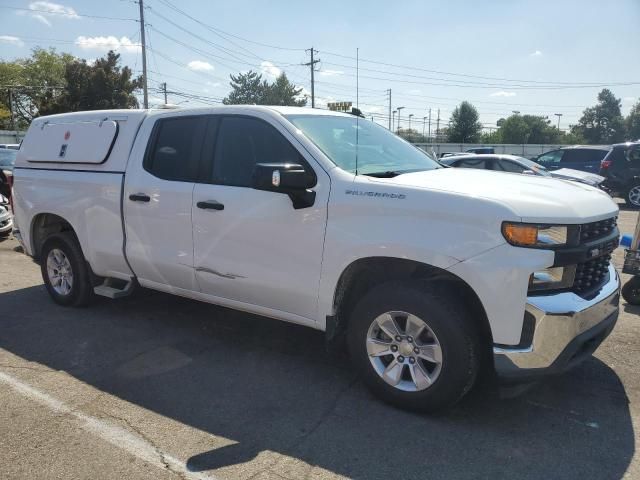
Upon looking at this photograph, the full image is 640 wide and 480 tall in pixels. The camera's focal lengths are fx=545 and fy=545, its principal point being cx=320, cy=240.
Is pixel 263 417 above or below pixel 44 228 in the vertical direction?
below

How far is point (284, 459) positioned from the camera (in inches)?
117

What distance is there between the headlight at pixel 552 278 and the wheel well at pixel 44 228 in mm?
4495

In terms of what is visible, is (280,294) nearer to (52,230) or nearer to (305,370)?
(305,370)

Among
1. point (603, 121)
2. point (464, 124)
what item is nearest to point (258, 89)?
point (464, 124)

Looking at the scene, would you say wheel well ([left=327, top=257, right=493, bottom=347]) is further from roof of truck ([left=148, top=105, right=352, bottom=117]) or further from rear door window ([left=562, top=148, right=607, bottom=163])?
rear door window ([left=562, top=148, right=607, bottom=163])

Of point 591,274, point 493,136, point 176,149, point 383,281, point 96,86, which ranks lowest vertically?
point 383,281

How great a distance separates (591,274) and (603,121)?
9932cm

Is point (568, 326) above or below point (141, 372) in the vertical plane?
above

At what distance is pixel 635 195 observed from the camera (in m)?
15.4

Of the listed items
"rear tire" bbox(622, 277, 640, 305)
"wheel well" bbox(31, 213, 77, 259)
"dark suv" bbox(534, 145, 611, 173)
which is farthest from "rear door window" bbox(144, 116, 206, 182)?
"dark suv" bbox(534, 145, 611, 173)

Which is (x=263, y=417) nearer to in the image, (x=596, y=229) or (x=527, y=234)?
(x=527, y=234)

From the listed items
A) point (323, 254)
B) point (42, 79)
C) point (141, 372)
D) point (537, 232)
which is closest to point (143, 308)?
point (141, 372)

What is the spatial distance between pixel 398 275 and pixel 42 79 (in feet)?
262

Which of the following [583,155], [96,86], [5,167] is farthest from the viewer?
[96,86]
